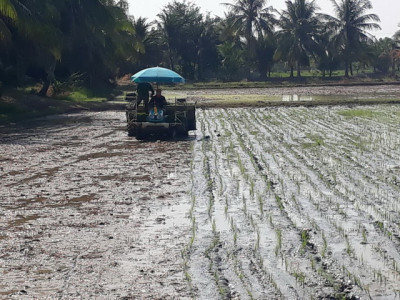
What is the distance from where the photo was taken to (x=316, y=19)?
5578 cm

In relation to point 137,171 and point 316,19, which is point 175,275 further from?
point 316,19

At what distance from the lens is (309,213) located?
7.32 meters

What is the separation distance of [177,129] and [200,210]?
8578 mm

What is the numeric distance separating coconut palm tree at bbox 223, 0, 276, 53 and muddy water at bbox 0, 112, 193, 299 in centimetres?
4344

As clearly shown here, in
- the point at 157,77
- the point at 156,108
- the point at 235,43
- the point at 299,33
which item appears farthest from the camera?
the point at 235,43

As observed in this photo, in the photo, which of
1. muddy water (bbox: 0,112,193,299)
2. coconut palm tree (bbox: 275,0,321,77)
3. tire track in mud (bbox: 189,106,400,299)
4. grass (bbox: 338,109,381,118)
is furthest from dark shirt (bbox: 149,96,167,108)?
coconut palm tree (bbox: 275,0,321,77)

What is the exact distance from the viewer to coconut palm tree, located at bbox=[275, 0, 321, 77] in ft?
177

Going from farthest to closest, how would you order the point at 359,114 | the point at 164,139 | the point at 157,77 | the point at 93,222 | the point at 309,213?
the point at 359,114, the point at 157,77, the point at 164,139, the point at 309,213, the point at 93,222

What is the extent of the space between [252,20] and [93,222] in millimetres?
51009

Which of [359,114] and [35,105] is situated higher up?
[35,105]

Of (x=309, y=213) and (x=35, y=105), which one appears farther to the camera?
(x=35, y=105)

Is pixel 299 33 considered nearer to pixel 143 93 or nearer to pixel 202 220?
pixel 143 93

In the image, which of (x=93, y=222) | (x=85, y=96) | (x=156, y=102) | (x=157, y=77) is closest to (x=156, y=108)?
(x=156, y=102)

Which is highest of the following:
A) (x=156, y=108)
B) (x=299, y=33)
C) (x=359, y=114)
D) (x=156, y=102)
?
(x=299, y=33)
